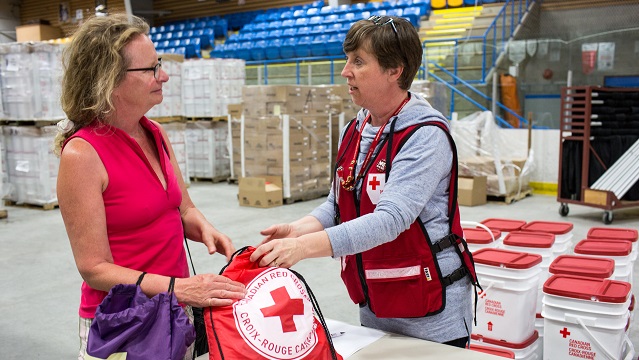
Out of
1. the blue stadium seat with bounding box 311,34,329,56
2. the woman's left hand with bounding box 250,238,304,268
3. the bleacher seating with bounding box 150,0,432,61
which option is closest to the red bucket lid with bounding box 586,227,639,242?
the woman's left hand with bounding box 250,238,304,268

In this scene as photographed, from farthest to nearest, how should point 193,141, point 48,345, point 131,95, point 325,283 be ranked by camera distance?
1. point 193,141
2. point 325,283
3. point 48,345
4. point 131,95

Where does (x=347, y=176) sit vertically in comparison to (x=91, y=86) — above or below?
below

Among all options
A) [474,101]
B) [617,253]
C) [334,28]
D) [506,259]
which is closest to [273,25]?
[334,28]

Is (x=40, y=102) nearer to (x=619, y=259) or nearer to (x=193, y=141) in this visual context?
(x=193, y=141)

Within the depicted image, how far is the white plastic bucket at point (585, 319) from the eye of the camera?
8.04 feet

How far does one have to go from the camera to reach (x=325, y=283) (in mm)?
4477

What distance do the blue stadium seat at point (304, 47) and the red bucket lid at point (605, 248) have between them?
38.6ft

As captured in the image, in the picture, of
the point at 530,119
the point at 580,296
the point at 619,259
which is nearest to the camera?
the point at 580,296

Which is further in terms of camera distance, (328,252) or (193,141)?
(193,141)

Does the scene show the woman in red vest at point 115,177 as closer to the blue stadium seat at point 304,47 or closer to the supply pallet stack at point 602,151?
the supply pallet stack at point 602,151

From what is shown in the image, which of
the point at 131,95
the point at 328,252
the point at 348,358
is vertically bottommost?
the point at 348,358

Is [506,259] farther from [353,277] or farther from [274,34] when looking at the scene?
[274,34]

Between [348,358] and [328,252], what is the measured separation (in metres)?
0.30

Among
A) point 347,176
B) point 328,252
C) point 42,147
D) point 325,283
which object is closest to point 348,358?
point 328,252
